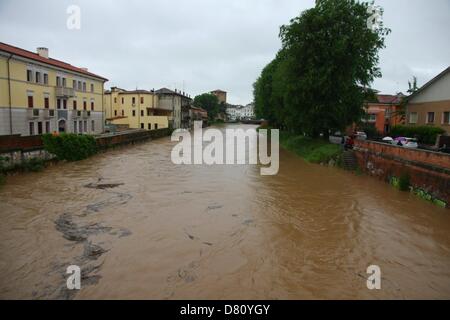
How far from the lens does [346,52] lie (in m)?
24.6

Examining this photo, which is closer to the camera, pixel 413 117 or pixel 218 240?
pixel 218 240

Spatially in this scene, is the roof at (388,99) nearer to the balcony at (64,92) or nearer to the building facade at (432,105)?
the building facade at (432,105)

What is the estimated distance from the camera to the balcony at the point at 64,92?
33594 mm

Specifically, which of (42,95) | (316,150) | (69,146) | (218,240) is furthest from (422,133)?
(42,95)

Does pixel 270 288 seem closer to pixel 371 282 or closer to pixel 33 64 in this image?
pixel 371 282

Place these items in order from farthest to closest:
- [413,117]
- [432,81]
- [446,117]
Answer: [413,117] < [432,81] < [446,117]

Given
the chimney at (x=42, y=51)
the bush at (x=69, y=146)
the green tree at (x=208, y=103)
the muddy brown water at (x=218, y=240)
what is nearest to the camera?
the muddy brown water at (x=218, y=240)

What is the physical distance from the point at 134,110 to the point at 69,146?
121 ft

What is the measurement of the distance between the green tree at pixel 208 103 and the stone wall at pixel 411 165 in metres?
100

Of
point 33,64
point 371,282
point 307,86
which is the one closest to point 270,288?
point 371,282

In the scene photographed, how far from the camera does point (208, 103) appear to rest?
120125 millimetres

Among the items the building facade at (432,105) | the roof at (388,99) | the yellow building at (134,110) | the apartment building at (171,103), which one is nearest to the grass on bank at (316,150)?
the building facade at (432,105)

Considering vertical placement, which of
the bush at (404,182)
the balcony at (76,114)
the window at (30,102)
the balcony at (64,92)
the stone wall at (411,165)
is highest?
the balcony at (64,92)

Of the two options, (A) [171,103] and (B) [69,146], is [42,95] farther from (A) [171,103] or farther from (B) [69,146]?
(A) [171,103]
